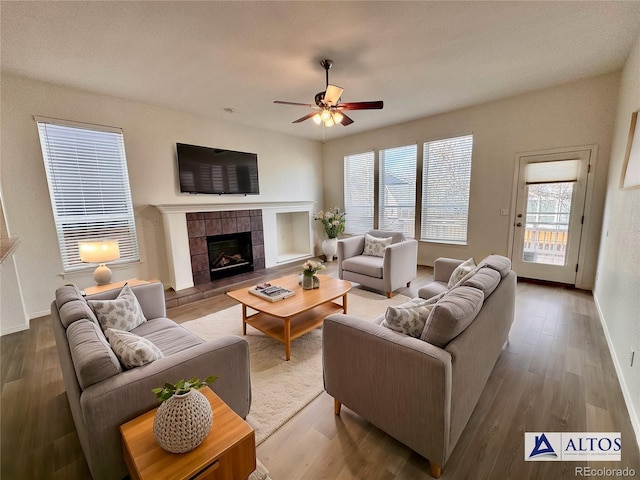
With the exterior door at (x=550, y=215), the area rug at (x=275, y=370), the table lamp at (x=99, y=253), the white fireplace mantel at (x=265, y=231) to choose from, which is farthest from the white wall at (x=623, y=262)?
the white fireplace mantel at (x=265, y=231)

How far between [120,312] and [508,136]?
529 centimetres

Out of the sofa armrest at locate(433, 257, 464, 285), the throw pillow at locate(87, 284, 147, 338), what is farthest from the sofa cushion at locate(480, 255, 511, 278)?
the throw pillow at locate(87, 284, 147, 338)

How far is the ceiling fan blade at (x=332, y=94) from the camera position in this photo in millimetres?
2481

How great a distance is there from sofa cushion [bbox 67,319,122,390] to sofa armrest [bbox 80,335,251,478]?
0.03 meters

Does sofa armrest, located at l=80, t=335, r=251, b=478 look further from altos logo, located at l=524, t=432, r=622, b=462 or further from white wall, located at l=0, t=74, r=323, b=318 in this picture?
white wall, located at l=0, t=74, r=323, b=318

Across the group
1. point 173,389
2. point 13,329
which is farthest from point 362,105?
point 13,329

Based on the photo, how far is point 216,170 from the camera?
460 centimetres

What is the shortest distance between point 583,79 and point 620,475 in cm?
427

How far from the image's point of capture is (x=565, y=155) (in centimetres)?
369

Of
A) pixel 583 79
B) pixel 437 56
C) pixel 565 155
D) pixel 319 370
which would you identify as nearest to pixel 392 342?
pixel 319 370

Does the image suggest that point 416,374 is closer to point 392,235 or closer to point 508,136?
point 392,235

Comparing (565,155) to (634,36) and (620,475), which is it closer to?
(634,36)

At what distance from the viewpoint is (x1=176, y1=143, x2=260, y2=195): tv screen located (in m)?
4.26

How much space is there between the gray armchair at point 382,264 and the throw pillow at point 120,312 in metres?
2.73
